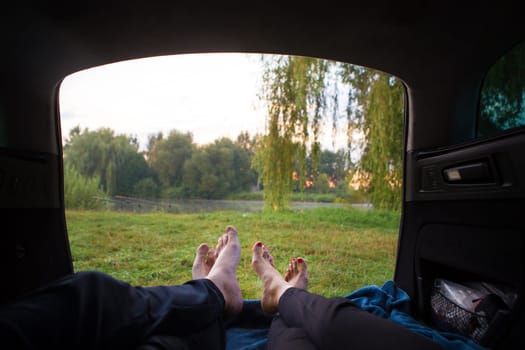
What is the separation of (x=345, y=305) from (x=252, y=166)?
4.02ft

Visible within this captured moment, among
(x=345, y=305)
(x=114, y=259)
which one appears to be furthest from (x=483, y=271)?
(x=114, y=259)

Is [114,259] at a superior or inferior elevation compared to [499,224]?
inferior

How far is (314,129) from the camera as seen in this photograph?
1901 mm

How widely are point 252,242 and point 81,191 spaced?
0.93 meters

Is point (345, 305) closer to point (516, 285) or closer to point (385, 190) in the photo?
point (516, 285)

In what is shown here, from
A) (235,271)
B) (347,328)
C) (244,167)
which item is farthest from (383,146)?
(347,328)

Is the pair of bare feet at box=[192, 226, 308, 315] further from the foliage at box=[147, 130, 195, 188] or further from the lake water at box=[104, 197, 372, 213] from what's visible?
the foliage at box=[147, 130, 195, 188]

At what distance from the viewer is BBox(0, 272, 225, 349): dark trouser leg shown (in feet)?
1.82

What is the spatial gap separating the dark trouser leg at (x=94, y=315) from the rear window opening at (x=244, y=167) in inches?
33.5

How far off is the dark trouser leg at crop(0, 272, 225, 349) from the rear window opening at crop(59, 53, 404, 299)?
852 millimetres

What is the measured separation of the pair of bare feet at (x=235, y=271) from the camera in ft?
4.20

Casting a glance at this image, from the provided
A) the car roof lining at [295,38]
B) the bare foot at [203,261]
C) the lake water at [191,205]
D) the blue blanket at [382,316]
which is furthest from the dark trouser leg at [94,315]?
the lake water at [191,205]

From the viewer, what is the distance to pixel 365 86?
182 cm

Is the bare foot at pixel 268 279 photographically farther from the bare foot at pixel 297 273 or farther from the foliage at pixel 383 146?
the foliage at pixel 383 146
